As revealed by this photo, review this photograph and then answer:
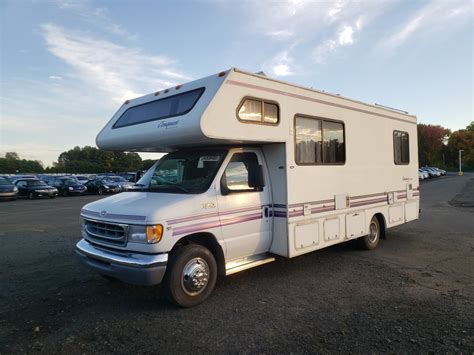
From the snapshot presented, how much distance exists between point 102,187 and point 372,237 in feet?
84.2

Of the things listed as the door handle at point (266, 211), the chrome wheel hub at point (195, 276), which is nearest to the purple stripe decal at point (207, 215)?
the door handle at point (266, 211)

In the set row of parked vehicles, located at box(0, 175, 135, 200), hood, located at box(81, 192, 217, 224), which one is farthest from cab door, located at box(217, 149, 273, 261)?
row of parked vehicles, located at box(0, 175, 135, 200)

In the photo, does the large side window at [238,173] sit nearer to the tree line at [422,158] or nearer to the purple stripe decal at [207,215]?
the purple stripe decal at [207,215]

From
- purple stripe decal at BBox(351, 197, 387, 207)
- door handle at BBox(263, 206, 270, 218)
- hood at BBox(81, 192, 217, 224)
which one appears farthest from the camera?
purple stripe decal at BBox(351, 197, 387, 207)

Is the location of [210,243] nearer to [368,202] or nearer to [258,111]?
[258,111]

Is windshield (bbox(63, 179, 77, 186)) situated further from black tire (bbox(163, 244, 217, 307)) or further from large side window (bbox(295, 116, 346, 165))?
black tire (bbox(163, 244, 217, 307))

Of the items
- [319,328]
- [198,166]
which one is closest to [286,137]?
[198,166]

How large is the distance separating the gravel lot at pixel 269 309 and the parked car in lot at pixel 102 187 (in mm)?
22720

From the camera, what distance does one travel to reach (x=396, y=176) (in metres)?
8.72

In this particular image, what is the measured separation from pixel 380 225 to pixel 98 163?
3651 inches

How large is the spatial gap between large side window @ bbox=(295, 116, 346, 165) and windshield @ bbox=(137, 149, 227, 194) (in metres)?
1.46

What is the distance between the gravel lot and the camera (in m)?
3.97

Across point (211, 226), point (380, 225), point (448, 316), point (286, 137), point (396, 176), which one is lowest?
point (448, 316)

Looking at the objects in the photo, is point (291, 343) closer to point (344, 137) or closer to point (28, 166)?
point (344, 137)
